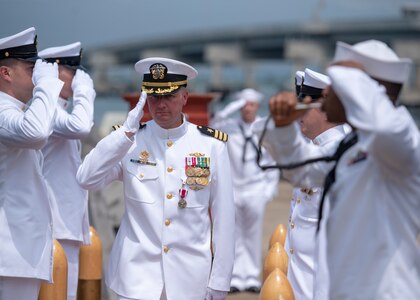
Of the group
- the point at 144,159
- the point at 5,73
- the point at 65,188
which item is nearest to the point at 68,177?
the point at 65,188

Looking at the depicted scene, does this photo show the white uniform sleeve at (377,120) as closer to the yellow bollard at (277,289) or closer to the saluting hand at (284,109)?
the saluting hand at (284,109)

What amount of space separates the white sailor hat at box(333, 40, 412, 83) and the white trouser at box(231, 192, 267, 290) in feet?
23.5

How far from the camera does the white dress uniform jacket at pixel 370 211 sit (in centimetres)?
338

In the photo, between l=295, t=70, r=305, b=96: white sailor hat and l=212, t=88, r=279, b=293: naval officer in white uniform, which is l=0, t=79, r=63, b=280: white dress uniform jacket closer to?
l=295, t=70, r=305, b=96: white sailor hat

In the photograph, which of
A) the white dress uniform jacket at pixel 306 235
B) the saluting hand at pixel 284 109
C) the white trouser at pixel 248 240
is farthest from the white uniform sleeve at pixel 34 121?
the white trouser at pixel 248 240

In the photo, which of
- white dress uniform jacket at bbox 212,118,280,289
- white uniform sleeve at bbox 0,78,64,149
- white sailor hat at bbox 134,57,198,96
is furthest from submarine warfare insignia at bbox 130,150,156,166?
white dress uniform jacket at bbox 212,118,280,289

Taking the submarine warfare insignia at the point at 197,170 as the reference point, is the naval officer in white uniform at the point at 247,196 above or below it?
below

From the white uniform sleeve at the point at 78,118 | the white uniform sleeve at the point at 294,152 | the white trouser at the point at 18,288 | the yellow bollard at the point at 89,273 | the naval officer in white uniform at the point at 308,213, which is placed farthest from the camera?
the yellow bollard at the point at 89,273

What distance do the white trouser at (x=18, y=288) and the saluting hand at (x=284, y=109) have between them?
1963mm

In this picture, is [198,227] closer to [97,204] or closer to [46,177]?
[46,177]

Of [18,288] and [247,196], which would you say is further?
[247,196]

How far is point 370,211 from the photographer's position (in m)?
3.46

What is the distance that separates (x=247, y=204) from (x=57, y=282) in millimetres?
5840

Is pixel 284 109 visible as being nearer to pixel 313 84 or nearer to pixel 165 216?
pixel 165 216
